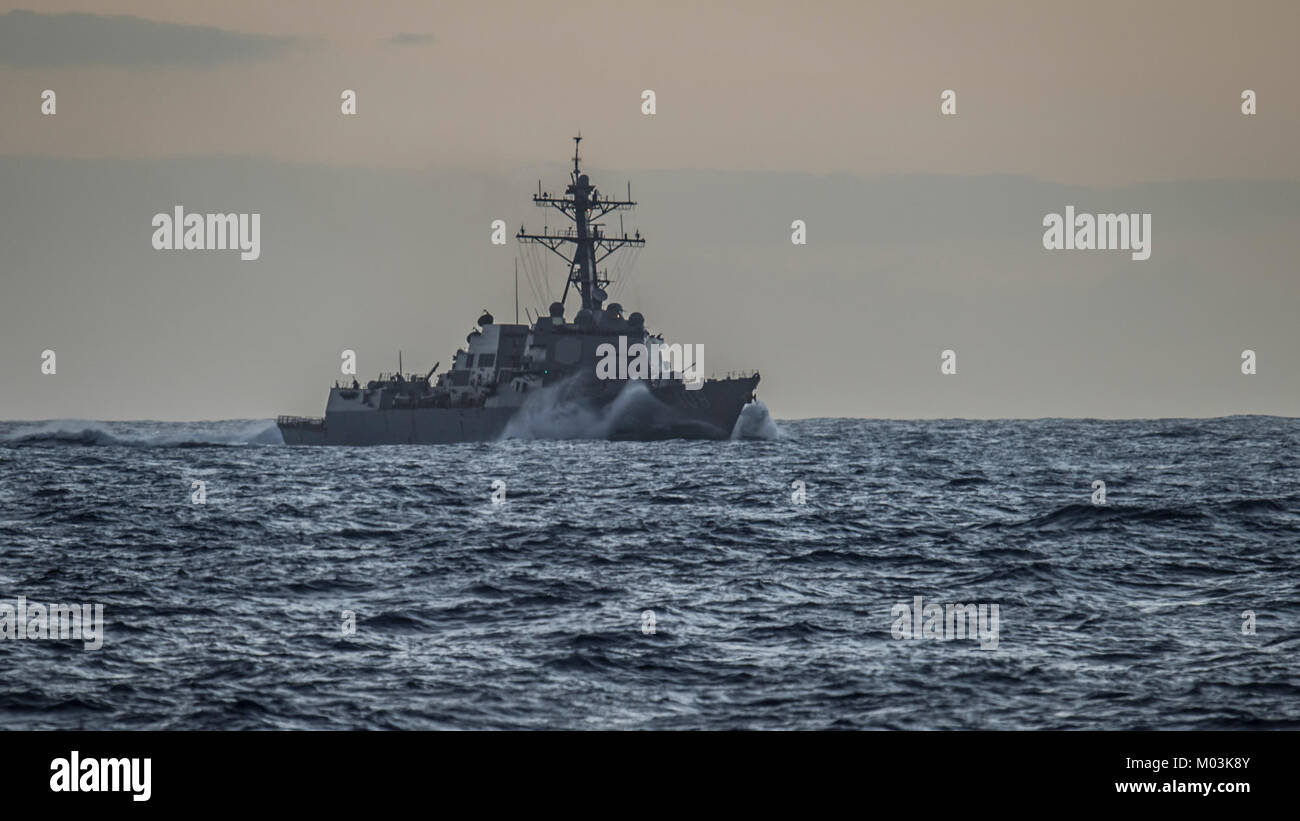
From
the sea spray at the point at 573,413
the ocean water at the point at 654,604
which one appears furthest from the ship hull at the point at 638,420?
the ocean water at the point at 654,604

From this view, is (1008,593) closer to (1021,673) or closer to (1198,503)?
(1021,673)

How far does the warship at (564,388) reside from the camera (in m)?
66.6

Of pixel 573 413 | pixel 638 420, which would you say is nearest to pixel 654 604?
pixel 638 420

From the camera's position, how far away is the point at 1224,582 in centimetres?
1955

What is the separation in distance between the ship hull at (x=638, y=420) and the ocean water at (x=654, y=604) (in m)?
27.7

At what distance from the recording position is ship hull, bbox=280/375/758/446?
219 ft

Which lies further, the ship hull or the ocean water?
the ship hull

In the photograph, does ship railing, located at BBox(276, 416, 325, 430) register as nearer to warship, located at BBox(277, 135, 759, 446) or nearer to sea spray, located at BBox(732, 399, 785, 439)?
warship, located at BBox(277, 135, 759, 446)

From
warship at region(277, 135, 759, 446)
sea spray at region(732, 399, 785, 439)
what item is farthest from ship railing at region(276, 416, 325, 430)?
sea spray at region(732, 399, 785, 439)

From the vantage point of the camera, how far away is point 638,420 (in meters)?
66.5

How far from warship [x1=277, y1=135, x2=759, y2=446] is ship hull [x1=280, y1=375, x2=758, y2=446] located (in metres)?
0.05

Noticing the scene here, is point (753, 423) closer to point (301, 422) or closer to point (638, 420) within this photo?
point (638, 420)
